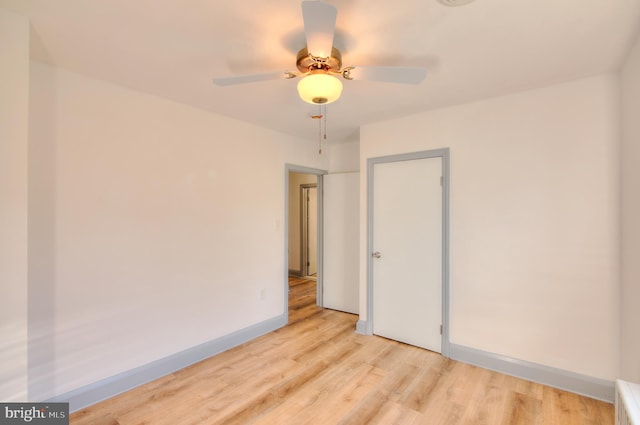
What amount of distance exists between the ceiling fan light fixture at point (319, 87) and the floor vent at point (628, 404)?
1.95m

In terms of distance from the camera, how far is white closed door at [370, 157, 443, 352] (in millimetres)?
2959

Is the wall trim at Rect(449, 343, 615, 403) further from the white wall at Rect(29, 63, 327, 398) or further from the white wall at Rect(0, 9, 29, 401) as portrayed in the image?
the white wall at Rect(0, 9, 29, 401)

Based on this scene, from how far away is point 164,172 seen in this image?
2607mm

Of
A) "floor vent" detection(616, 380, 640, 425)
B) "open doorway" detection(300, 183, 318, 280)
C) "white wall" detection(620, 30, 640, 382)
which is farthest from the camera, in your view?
"open doorway" detection(300, 183, 318, 280)

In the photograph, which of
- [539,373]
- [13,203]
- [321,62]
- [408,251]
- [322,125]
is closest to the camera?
[13,203]

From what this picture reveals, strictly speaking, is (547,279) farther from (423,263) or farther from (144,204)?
(144,204)

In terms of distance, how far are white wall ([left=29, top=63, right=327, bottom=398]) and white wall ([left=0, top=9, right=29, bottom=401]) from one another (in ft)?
1.73

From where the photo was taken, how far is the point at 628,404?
1.35 m

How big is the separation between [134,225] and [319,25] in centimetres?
211

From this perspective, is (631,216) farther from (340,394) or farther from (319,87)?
(340,394)

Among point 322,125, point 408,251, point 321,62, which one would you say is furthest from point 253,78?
point 408,251

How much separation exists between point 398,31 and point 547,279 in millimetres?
2214

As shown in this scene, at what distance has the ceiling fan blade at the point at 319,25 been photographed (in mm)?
1162

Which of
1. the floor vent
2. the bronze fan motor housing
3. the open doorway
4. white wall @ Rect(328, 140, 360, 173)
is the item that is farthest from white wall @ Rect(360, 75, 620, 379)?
the open doorway
